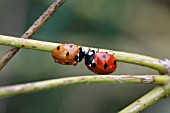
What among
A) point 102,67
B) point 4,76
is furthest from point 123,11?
point 102,67

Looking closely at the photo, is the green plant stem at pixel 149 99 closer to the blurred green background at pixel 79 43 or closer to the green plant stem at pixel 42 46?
the green plant stem at pixel 42 46

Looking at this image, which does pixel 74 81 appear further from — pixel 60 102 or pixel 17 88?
pixel 60 102

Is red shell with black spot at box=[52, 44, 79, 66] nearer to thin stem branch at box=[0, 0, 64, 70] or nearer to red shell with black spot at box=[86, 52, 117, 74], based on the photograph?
red shell with black spot at box=[86, 52, 117, 74]

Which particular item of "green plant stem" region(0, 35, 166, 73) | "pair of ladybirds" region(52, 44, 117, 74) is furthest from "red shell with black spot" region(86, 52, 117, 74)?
"green plant stem" region(0, 35, 166, 73)

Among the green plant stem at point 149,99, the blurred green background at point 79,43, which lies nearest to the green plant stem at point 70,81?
the green plant stem at point 149,99

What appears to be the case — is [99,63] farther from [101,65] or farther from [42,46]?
[42,46]
